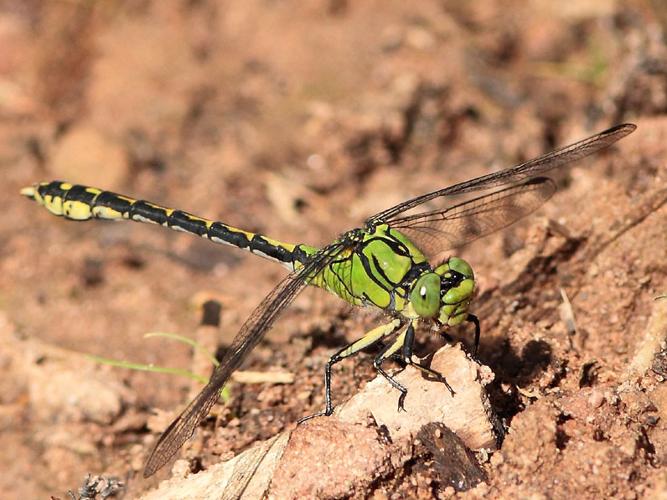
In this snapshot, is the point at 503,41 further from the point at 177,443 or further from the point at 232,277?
the point at 177,443

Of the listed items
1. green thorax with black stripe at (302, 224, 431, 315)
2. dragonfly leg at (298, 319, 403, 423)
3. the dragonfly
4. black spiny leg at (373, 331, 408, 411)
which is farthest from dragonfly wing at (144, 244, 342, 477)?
black spiny leg at (373, 331, 408, 411)

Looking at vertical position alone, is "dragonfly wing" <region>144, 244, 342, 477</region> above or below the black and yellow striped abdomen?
below

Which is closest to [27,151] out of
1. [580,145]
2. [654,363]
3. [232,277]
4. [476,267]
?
[232,277]

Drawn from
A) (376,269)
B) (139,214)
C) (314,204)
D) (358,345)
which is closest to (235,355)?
(358,345)

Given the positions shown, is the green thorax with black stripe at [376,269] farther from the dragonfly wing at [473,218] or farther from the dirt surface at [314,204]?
the dragonfly wing at [473,218]

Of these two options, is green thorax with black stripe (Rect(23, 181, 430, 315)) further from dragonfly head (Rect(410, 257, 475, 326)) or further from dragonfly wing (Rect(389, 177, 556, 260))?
dragonfly wing (Rect(389, 177, 556, 260))

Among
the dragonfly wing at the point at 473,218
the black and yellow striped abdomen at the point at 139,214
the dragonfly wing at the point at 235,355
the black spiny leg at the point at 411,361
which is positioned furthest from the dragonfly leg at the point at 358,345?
the black and yellow striped abdomen at the point at 139,214

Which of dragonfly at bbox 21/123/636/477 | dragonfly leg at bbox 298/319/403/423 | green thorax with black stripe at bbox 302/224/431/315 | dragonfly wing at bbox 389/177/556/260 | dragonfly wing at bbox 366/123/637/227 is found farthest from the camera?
dragonfly wing at bbox 389/177/556/260

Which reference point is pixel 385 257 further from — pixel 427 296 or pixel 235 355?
pixel 235 355
